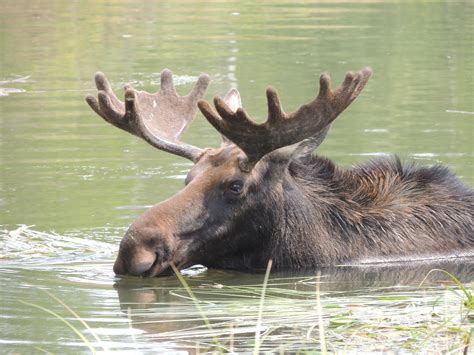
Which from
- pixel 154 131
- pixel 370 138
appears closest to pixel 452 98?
pixel 370 138

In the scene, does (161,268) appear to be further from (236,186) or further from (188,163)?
(188,163)

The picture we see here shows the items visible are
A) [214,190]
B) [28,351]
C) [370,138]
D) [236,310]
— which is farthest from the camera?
[370,138]

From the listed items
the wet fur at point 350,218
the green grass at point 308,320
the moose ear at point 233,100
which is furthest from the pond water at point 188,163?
the moose ear at point 233,100

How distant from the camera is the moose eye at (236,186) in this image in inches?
300

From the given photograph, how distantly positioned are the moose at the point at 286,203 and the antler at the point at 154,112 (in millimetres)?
12

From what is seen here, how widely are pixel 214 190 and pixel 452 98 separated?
7841mm

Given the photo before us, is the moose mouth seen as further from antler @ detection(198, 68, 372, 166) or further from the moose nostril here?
antler @ detection(198, 68, 372, 166)

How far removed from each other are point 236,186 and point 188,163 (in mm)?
4001

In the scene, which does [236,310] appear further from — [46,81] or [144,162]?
[46,81]

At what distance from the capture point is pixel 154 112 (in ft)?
29.2

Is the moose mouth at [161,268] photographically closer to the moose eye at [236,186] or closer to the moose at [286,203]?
the moose at [286,203]

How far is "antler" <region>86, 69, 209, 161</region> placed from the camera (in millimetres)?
8078

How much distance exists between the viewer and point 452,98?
1501 centimetres

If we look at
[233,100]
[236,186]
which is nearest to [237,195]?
[236,186]
